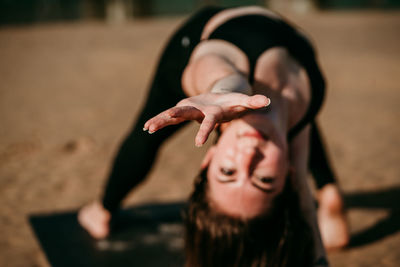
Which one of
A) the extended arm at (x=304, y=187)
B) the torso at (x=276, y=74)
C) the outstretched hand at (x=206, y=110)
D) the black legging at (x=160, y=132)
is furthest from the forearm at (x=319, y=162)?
the outstretched hand at (x=206, y=110)

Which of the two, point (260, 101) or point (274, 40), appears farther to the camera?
point (274, 40)

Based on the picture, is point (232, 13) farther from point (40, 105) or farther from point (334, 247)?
point (40, 105)

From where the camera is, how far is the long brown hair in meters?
1.32

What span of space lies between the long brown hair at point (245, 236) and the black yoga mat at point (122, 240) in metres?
0.56

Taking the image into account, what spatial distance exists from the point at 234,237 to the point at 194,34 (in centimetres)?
84

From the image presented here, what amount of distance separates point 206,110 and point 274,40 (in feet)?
2.21

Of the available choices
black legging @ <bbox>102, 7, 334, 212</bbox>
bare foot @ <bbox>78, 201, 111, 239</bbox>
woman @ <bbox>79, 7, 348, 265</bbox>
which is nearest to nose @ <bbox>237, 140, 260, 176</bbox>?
woman @ <bbox>79, 7, 348, 265</bbox>

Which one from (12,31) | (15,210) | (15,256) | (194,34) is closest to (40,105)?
(15,210)

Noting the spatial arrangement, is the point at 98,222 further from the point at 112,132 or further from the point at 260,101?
the point at 112,132

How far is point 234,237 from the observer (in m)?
1.31

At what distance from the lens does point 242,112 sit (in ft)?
3.78

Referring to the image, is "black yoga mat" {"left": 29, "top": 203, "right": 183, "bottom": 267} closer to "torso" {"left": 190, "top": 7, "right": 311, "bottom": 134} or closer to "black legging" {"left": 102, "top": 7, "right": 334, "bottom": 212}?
"black legging" {"left": 102, "top": 7, "right": 334, "bottom": 212}

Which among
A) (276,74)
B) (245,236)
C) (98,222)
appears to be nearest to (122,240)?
(98,222)

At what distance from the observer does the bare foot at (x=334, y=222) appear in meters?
1.98
